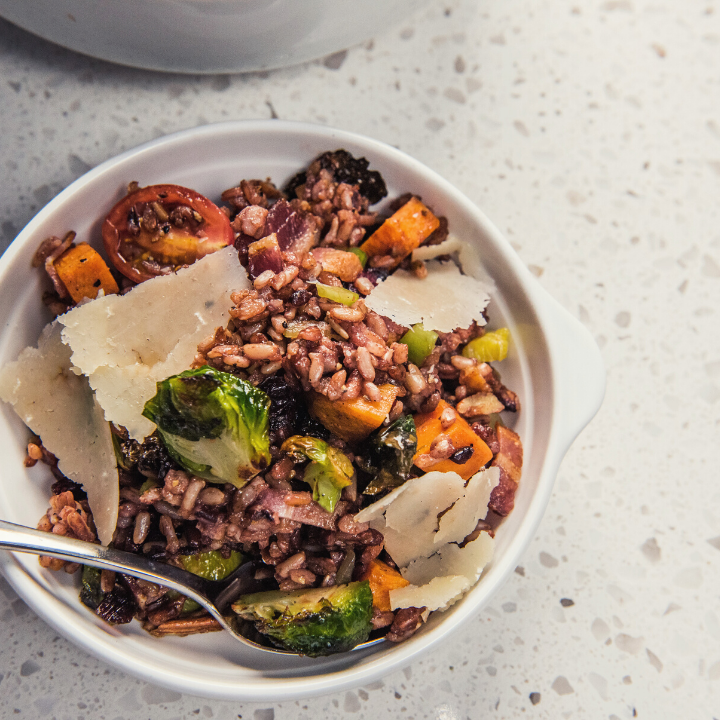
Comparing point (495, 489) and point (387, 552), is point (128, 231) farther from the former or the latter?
point (495, 489)

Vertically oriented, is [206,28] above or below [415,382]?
above

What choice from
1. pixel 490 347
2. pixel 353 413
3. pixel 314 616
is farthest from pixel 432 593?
pixel 490 347

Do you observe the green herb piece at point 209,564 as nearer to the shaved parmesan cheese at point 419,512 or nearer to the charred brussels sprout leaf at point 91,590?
the charred brussels sprout leaf at point 91,590

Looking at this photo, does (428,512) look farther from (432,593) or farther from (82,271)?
(82,271)

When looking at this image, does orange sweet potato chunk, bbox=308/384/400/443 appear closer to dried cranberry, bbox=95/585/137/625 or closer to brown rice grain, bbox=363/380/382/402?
brown rice grain, bbox=363/380/382/402

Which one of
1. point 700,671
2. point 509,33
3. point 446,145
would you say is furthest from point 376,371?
point 700,671

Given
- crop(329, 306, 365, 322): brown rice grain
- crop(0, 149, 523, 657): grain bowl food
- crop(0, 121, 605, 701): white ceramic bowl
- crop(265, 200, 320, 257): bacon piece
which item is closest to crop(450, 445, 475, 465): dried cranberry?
crop(0, 149, 523, 657): grain bowl food
